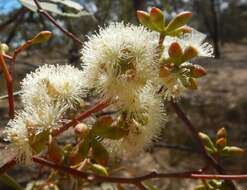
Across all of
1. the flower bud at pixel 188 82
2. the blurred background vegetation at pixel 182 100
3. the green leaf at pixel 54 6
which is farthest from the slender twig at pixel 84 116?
the blurred background vegetation at pixel 182 100

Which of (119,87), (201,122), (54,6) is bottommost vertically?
(119,87)

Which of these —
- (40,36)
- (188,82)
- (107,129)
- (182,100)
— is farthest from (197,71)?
(182,100)

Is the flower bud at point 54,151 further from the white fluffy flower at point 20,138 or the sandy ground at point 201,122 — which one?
the sandy ground at point 201,122

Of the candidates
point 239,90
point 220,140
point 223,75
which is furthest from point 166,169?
point 220,140

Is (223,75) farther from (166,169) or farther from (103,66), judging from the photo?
(103,66)

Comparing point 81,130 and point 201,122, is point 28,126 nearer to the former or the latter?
point 81,130

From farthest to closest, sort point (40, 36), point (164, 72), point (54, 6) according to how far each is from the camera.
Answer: point (54, 6) < point (40, 36) < point (164, 72)
